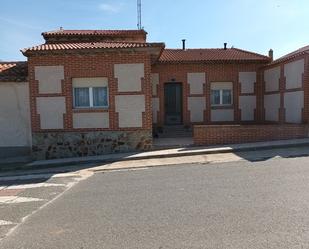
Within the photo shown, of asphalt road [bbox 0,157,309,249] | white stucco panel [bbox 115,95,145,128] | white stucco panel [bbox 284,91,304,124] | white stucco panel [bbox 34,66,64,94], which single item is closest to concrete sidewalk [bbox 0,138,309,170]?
white stucco panel [bbox 115,95,145,128]

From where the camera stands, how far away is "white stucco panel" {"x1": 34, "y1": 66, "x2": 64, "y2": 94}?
14.6 m

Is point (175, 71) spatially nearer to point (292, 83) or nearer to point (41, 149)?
point (292, 83)

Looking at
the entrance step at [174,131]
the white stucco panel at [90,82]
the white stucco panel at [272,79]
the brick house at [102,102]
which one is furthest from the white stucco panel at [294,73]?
the white stucco panel at [90,82]

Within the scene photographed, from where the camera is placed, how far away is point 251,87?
19.8 meters

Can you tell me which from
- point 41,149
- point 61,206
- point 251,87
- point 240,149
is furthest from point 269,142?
point 61,206

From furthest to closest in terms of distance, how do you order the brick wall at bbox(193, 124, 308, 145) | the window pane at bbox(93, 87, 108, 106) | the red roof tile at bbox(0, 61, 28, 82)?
the red roof tile at bbox(0, 61, 28, 82), the brick wall at bbox(193, 124, 308, 145), the window pane at bbox(93, 87, 108, 106)

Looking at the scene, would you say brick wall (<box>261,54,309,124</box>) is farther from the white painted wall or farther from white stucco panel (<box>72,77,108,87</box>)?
A: the white painted wall

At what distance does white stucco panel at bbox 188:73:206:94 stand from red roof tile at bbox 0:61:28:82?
26.1ft

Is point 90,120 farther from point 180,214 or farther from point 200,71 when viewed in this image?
point 180,214

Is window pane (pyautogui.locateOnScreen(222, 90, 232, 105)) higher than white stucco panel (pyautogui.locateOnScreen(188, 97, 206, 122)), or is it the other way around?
window pane (pyautogui.locateOnScreen(222, 90, 232, 105))

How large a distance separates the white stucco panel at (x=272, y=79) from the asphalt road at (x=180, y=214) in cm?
915

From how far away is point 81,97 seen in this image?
1495 cm

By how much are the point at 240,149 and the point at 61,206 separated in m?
7.93

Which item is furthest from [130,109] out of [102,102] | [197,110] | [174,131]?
[197,110]
